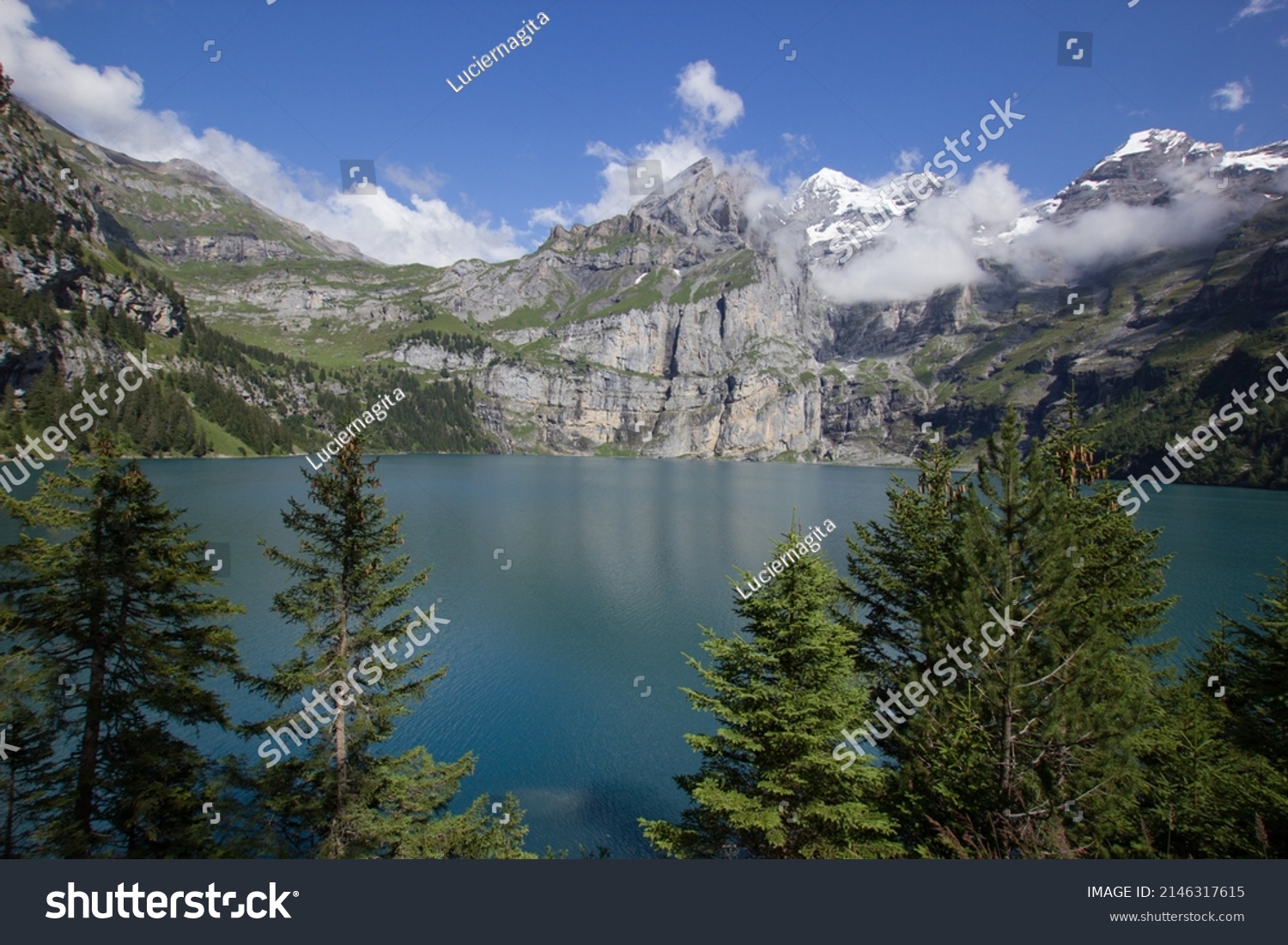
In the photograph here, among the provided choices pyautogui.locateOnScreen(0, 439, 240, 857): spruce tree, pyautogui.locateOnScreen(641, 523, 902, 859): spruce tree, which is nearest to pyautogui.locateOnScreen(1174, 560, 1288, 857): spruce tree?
pyautogui.locateOnScreen(641, 523, 902, 859): spruce tree

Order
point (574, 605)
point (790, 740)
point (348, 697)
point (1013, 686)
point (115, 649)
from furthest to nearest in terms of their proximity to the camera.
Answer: point (574, 605) → point (348, 697) → point (790, 740) → point (115, 649) → point (1013, 686)

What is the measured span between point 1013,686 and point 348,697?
1345 centimetres

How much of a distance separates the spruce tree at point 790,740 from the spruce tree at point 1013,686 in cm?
159

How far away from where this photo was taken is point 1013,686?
10.4 meters

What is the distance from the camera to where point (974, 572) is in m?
11.8

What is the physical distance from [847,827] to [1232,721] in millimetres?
11884

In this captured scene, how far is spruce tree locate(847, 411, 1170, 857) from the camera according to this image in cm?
999

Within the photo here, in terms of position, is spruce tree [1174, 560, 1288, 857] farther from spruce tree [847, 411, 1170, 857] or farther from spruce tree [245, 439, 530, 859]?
spruce tree [245, 439, 530, 859]

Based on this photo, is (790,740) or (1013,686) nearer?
(1013,686)

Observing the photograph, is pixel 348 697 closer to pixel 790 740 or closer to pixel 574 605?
pixel 790 740

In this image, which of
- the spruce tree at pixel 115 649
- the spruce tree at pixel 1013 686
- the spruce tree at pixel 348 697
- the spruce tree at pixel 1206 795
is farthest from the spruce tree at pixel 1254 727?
the spruce tree at pixel 115 649

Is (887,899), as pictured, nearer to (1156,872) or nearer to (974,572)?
(1156,872)

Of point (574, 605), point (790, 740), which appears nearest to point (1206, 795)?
point (790, 740)

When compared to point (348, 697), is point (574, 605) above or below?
above
